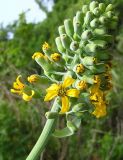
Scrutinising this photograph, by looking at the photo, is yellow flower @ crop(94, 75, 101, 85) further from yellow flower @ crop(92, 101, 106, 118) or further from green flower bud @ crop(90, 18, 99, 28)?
green flower bud @ crop(90, 18, 99, 28)

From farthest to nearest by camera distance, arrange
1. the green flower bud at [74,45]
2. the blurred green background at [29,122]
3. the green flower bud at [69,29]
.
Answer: the blurred green background at [29,122]
the green flower bud at [69,29]
the green flower bud at [74,45]

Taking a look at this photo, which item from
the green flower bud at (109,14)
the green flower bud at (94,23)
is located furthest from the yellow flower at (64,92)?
the green flower bud at (109,14)

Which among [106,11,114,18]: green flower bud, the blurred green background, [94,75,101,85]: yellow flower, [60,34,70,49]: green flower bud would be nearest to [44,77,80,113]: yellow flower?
[94,75,101,85]: yellow flower

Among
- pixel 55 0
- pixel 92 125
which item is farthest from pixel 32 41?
pixel 55 0

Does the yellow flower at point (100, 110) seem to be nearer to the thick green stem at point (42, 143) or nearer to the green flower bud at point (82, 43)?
the thick green stem at point (42, 143)

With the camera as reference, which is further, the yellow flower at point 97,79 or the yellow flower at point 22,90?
the yellow flower at point 22,90

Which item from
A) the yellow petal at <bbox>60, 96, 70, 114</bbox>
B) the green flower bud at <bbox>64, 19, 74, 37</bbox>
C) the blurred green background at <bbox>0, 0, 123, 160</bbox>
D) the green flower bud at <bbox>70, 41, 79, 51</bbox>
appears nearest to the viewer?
the yellow petal at <bbox>60, 96, 70, 114</bbox>

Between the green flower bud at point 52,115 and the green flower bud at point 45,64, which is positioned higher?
the green flower bud at point 45,64
